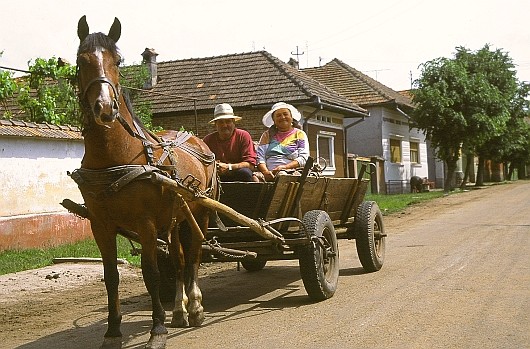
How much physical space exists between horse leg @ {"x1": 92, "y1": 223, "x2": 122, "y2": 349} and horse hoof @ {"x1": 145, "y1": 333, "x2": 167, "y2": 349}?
0.80 feet

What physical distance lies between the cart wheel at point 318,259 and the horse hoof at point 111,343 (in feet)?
7.19

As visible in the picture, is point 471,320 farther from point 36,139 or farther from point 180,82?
point 180,82

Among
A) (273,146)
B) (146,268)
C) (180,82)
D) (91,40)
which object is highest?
→ (180,82)

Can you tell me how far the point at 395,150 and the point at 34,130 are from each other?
84.8 ft

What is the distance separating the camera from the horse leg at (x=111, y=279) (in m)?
5.27

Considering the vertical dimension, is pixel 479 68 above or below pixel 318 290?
above

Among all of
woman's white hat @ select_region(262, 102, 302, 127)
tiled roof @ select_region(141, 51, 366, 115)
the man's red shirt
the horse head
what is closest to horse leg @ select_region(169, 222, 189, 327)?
the man's red shirt

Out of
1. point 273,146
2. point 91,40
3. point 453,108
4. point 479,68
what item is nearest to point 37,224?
point 273,146

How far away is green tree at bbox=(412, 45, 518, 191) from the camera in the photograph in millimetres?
32562

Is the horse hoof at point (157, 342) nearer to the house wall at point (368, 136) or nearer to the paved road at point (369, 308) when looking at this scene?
the paved road at point (369, 308)

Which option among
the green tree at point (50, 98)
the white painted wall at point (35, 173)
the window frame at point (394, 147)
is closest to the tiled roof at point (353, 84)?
the window frame at point (394, 147)

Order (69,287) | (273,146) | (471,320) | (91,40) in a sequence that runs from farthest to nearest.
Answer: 1. (69,287)
2. (273,146)
3. (471,320)
4. (91,40)

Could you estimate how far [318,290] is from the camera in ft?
22.6

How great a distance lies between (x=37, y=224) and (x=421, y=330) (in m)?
8.61
